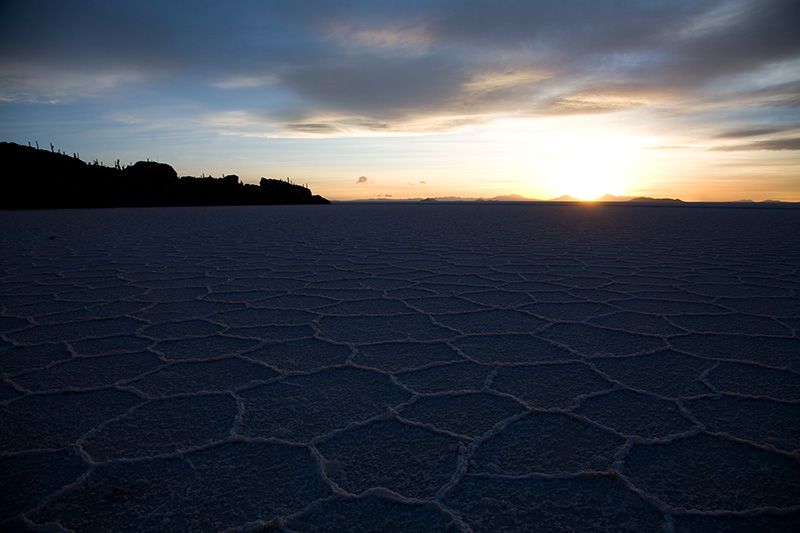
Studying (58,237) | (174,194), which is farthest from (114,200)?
(58,237)

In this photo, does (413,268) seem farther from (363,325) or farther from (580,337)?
(580,337)

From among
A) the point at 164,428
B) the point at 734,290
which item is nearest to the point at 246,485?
the point at 164,428

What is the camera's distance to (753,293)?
261cm

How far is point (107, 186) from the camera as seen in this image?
85.9 feet

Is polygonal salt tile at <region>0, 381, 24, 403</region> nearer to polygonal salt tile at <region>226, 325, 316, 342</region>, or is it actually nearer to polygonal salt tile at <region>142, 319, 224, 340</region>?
polygonal salt tile at <region>142, 319, 224, 340</region>

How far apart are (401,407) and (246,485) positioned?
46cm

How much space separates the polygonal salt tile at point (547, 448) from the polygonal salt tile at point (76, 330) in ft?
5.42

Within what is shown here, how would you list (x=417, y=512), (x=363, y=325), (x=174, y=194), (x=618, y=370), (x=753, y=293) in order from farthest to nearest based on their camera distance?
(x=174, y=194) < (x=753, y=293) < (x=363, y=325) < (x=618, y=370) < (x=417, y=512)

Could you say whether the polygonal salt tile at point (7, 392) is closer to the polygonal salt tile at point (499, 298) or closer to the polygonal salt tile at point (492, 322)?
the polygonal salt tile at point (492, 322)

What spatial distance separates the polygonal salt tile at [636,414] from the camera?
3.73 feet

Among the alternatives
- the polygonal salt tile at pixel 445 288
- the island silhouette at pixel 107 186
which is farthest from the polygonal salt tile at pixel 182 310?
the island silhouette at pixel 107 186

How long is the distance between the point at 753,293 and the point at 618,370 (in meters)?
1.74

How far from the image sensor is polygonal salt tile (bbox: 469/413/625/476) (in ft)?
3.26

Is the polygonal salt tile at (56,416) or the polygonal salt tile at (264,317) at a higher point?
the polygonal salt tile at (264,317)
